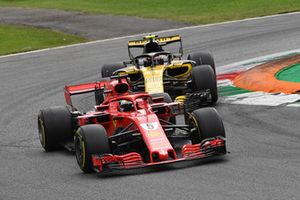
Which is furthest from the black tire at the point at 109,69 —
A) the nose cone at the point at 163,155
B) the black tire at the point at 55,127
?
the nose cone at the point at 163,155

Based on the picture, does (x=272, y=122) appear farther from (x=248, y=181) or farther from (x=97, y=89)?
(x=248, y=181)

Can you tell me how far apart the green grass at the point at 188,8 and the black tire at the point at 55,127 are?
1965 cm

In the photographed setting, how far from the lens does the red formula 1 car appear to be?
11891 millimetres

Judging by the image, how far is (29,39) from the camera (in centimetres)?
3234

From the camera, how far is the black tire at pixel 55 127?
14.0 meters

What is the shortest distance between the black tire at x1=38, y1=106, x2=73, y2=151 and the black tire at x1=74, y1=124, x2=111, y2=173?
6.13ft

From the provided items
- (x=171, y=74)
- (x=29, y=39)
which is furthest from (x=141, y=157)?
(x=29, y=39)

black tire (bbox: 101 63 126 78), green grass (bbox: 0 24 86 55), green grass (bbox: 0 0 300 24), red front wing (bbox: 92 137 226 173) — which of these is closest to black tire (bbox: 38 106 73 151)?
red front wing (bbox: 92 137 226 173)

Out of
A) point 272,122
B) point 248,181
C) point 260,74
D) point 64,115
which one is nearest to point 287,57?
point 260,74

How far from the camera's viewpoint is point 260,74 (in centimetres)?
1991

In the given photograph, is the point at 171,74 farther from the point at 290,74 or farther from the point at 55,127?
the point at 55,127

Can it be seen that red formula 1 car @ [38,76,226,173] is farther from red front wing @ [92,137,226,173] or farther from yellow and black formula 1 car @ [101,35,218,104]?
yellow and black formula 1 car @ [101,35,218,104]

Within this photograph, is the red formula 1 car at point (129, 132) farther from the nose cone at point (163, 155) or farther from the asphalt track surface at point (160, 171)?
the asphalt track surface at point (160, 171)

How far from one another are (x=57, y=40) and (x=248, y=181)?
859 inches
